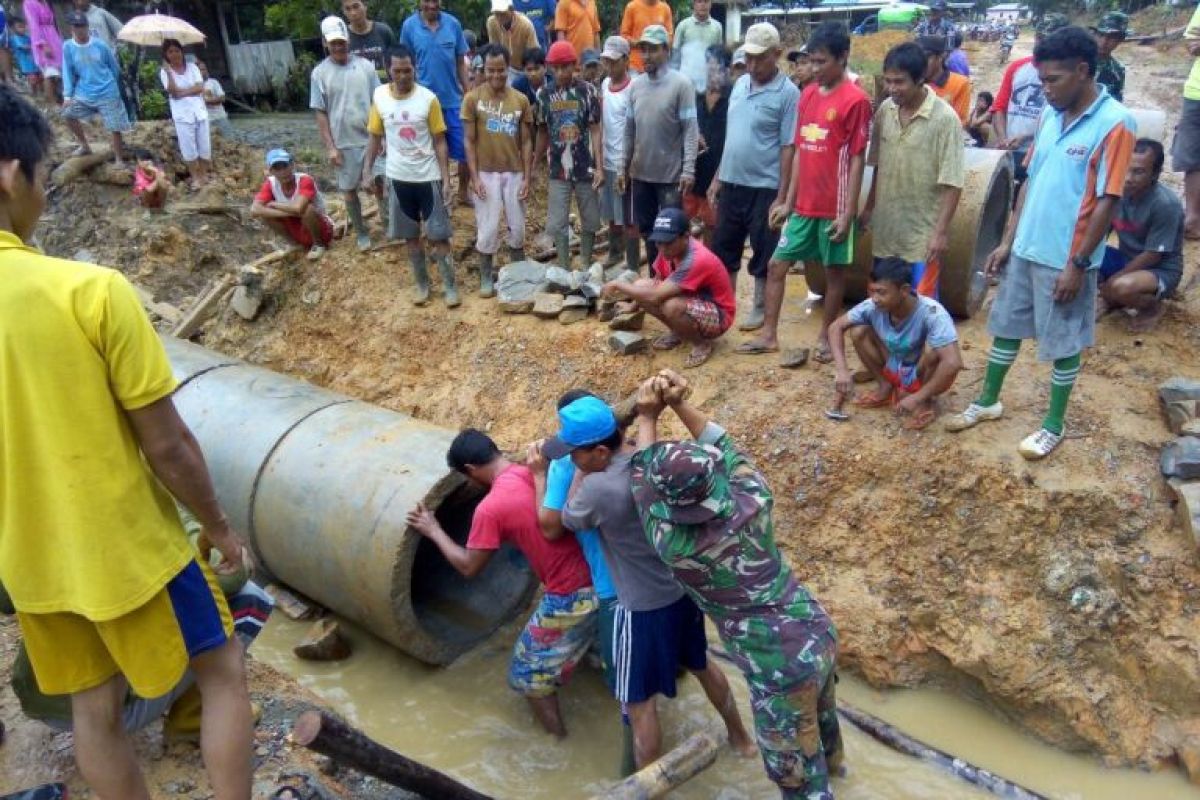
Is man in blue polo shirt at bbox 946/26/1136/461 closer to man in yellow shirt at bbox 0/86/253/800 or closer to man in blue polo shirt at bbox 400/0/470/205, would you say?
man in yellow shirt at bbox 0/86/253/800

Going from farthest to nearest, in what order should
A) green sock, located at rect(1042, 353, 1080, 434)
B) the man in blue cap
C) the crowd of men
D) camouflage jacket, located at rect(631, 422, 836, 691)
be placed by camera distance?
the man in blue cap
green sock, located at rect(1042, 353, 1080, 434)
camouflage jacket, located at rect(631, 422, 836, 691)
the crowd of men

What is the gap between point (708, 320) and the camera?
5.97 metres

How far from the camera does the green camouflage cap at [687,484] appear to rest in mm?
→ 3076

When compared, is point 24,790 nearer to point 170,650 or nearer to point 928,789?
point 170,650

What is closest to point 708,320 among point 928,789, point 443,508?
point 443,508

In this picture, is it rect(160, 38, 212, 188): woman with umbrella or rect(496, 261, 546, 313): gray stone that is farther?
rect(160, 38, 212, 188): woman with umbrella

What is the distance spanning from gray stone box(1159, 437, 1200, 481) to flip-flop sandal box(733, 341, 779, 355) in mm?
2433

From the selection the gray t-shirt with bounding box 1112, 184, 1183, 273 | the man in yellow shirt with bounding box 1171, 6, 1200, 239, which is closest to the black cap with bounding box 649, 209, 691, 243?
the gray t-shirt with bounding box 1112, 184, 1183, 273

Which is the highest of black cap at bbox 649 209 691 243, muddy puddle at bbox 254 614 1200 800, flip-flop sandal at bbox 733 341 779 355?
black cap at bbox 649 209 691 243

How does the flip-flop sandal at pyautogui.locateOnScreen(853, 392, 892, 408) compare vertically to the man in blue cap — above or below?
below

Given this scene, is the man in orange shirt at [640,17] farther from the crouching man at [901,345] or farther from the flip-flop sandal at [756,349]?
the crouching man at [901,345]

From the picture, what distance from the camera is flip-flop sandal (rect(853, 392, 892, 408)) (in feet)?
17.8

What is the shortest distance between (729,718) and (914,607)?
1418 millimetres

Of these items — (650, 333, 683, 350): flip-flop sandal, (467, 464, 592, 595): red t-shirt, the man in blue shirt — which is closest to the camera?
(467, 464, 592, 595): red t-shirt
